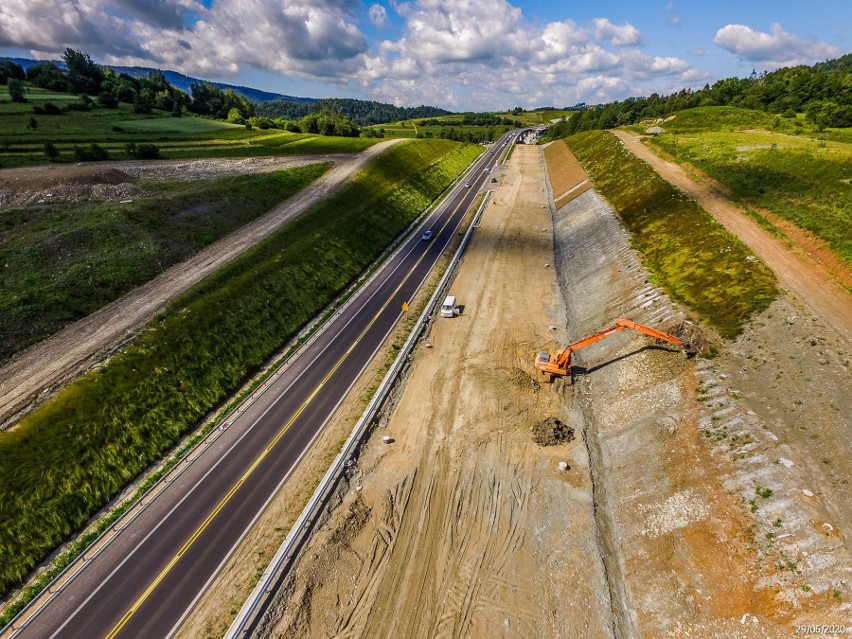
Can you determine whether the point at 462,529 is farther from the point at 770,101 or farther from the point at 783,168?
the point at 770,101

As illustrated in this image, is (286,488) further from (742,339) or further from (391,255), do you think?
(391,255)

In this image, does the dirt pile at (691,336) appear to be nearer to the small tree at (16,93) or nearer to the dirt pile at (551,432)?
the dirt pile at (551,432)

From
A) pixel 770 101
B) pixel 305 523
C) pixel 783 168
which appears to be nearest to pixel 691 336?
pixel 305 523

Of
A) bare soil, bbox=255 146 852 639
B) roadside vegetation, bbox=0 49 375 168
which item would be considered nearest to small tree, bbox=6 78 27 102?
roadside vegetation, bbox=0 49 375 168

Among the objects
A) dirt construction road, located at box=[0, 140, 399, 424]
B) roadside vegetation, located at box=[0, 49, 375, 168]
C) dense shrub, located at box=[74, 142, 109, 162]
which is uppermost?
roadside vegetation, located at box=[0, 49, 375, 168]

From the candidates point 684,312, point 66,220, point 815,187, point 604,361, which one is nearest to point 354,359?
point 604,361

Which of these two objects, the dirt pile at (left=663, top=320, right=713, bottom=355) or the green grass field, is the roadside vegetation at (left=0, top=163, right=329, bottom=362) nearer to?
the green grass field

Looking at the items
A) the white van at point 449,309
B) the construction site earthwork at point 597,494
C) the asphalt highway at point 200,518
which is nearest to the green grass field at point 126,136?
the asphalt highway at point 200,518
